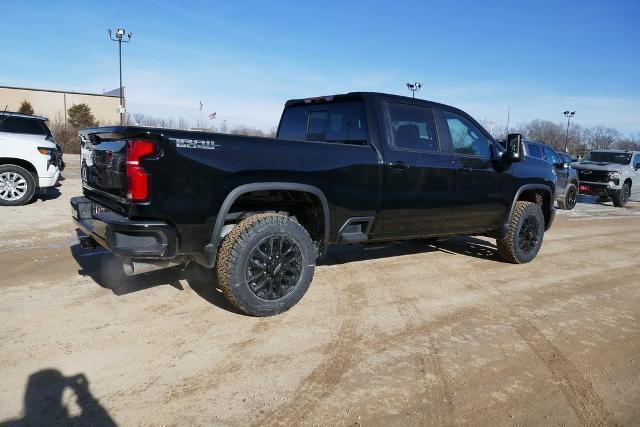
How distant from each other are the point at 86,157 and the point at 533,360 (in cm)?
407

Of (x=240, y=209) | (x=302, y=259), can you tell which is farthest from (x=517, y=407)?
(x=240, y=209)

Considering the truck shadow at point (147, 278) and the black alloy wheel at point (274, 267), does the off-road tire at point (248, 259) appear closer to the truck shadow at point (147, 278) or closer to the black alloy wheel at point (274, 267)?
the black alloy wheel at point (274, 267)

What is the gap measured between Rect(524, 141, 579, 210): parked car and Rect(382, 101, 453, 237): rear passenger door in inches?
352

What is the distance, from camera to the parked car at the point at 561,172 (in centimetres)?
1316

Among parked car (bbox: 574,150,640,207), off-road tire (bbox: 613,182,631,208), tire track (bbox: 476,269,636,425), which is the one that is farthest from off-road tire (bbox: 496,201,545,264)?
off-road tire (bbox: 613,182,631,208)

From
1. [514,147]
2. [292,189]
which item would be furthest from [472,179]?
[292,189]

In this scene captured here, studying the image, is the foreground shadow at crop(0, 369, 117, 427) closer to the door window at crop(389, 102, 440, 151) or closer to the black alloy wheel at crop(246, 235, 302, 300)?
the black alloy wheel at crop(246, 235, 302, 300)

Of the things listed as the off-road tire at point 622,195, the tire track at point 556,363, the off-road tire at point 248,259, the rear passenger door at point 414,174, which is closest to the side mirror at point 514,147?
the rear passenger door at point 414,174

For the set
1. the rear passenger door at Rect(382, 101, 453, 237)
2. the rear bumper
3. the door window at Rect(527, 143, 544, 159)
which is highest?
the door window at Rect(527, 143, 544, 159)

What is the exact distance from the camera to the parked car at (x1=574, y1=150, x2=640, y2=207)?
15344mm

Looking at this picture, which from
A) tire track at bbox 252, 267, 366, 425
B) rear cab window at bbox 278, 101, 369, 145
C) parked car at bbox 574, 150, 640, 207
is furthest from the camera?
parked car at bbox 574, 150, 640, 207

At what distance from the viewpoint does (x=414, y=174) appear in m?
4.79

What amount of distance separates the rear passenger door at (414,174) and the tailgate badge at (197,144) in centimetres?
178

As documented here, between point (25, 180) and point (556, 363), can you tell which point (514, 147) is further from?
point (25, 180)
